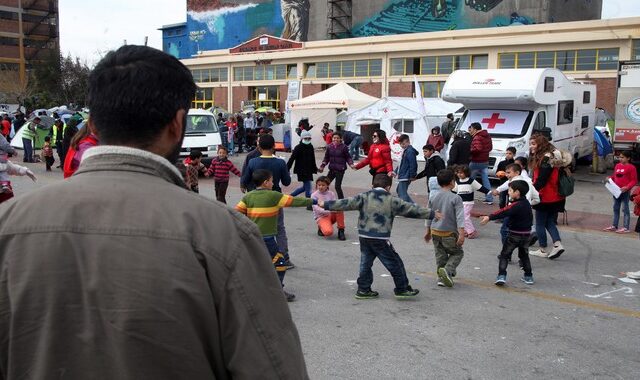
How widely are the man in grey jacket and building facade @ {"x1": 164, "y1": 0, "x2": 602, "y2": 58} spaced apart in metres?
54.0

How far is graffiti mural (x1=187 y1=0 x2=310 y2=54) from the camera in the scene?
2736 inches

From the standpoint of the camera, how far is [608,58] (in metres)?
32.0

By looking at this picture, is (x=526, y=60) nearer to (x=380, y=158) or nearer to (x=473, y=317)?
(x=380, y=158)

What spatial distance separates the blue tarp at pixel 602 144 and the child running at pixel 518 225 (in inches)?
533

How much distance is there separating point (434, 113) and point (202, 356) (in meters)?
25.1

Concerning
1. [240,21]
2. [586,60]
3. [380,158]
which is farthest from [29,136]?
[240,21]

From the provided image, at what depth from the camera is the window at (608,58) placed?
31672 mm

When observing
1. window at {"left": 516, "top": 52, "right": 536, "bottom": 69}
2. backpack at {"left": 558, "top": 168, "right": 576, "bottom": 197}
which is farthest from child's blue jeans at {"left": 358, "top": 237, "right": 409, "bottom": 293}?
window at {"left": 516, "top": 52, "right": 536, "bottom": 69}

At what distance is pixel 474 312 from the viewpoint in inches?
247

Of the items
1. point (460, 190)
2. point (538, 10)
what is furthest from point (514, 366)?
point (538, 10)

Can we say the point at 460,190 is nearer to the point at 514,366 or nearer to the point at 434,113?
the point at 514,366

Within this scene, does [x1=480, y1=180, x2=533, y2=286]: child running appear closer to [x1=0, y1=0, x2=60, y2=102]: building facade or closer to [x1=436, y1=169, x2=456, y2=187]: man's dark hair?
[x1=436, y1=169, x2=456, y2=187]: man's dark hair

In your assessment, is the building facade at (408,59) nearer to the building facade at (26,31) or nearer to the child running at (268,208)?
the child running at (268,208)

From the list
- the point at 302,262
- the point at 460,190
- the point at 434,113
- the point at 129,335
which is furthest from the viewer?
the point at 434,113
